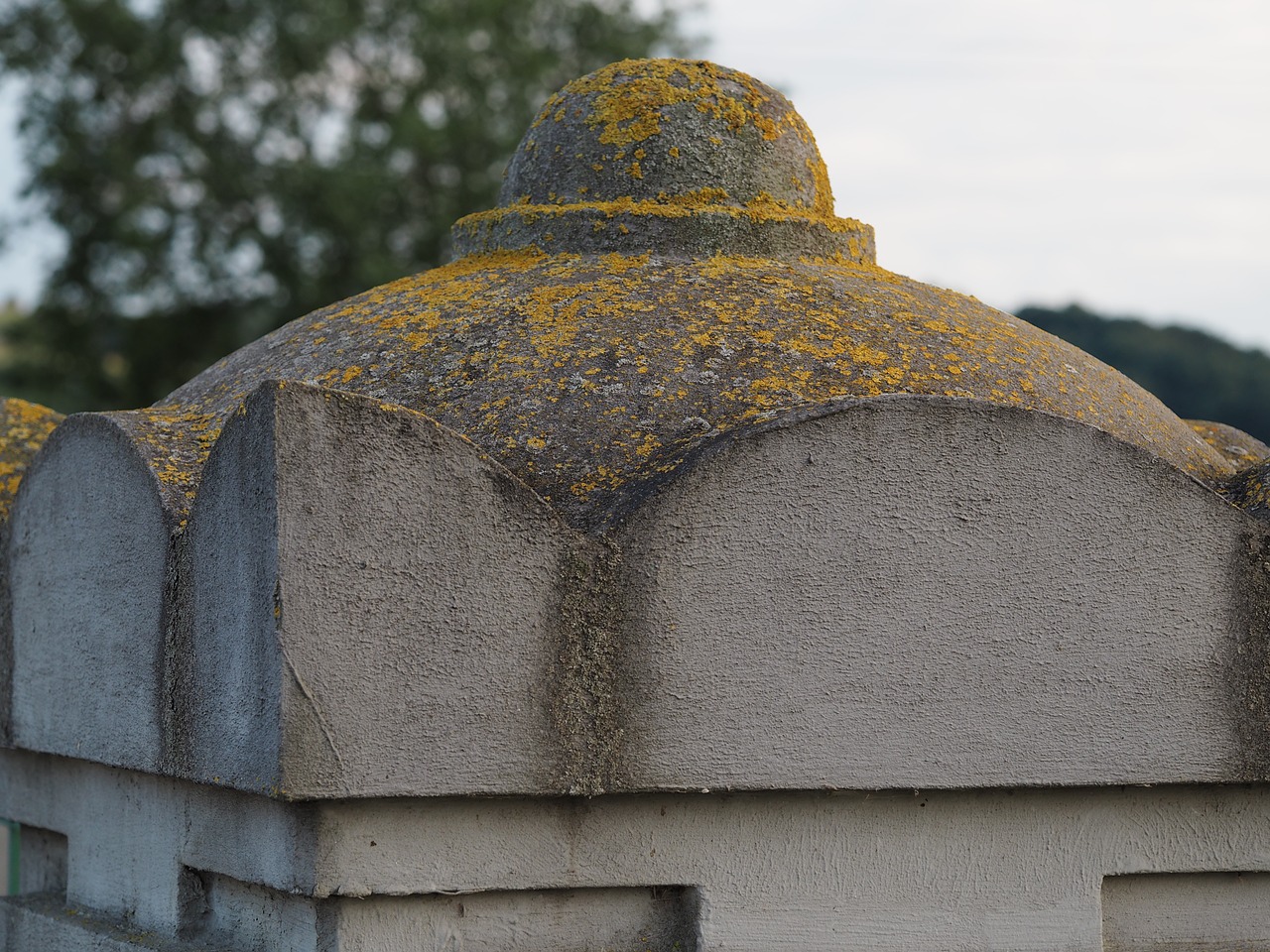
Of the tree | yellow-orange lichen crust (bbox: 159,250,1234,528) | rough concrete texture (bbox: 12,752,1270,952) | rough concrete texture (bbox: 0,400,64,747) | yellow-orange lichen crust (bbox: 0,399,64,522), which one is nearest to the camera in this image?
rough concrete texture (bbox: 12,752,1270,952)

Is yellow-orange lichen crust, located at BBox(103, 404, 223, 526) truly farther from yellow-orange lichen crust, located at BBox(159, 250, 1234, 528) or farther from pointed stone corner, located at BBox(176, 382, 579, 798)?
pointed stone corner, located at BBox(176, 382, 579, 798)

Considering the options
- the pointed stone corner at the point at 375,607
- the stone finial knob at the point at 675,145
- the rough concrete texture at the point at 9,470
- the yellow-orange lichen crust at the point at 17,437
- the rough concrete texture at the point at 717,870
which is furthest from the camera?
the yellow-orange lichen crust at the point at 17,437

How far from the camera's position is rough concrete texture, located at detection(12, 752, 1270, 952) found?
290cm

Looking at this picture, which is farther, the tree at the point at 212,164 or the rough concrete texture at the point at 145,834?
the tree at the point at 212,164

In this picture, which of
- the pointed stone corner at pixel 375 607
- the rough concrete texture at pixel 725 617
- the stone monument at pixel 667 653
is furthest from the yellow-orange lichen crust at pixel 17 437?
the pointed stone corner at pixel 375 607

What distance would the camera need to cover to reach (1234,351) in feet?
108

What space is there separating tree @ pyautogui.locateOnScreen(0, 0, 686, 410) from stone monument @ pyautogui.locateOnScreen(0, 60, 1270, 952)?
51.3 ft

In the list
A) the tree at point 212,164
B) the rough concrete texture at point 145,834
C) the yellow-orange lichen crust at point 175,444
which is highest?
the tree at point 212,164

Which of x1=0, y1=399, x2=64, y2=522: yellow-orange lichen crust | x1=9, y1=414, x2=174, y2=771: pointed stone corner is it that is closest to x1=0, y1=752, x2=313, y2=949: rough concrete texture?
x1=9, y1=414, x2=174, y2=771: pointed stone corner

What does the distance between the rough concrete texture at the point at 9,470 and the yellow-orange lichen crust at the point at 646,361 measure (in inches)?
22.9

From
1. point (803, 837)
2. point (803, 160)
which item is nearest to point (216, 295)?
point (803, 160)

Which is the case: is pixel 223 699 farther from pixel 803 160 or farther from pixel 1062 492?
pixel 803 160

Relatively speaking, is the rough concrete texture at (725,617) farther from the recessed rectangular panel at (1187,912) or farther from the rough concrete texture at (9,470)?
the rough concrete texture at (9,470)

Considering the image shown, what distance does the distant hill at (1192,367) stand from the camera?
102 feet
